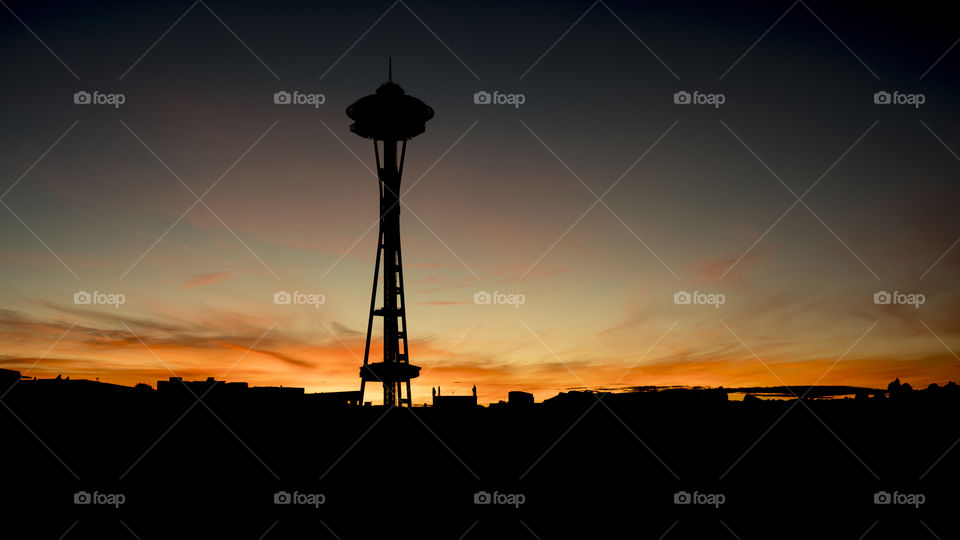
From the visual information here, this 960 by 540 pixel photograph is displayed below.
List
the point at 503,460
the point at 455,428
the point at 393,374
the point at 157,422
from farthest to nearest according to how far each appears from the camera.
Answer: the point at 393,374, the point at 455,428, the point at 503,460, the point at 157,422

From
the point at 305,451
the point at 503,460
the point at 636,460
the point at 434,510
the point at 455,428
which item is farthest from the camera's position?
the point at 455,428

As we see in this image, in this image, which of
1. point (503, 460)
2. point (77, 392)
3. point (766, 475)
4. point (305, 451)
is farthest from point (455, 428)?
point (77, 392)

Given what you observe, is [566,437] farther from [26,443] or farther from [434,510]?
[26,443]

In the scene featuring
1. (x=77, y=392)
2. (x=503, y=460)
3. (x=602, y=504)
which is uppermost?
(x=77, y=392)

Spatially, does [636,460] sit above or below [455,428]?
below

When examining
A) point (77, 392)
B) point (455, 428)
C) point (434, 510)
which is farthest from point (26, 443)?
point (455, 428)

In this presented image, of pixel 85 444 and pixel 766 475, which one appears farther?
pixel 766 475

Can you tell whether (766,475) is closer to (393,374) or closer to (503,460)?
(503,460)
